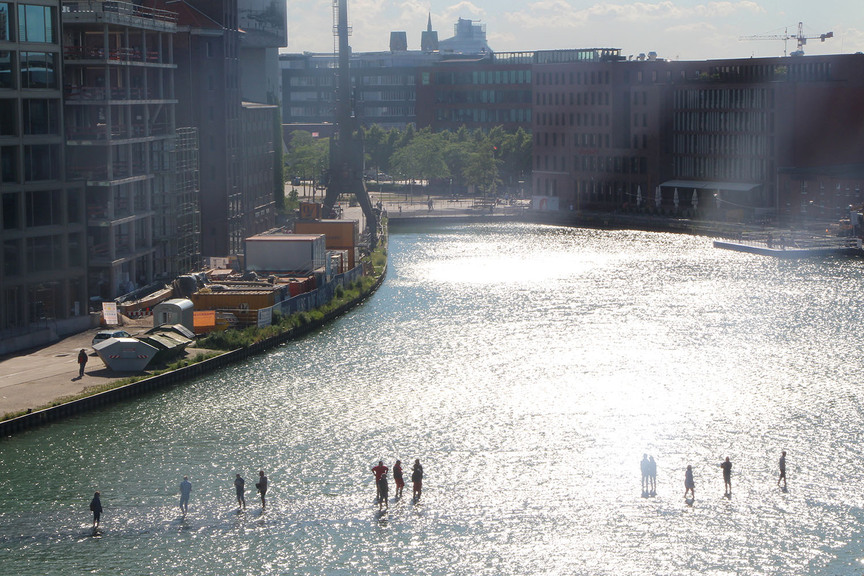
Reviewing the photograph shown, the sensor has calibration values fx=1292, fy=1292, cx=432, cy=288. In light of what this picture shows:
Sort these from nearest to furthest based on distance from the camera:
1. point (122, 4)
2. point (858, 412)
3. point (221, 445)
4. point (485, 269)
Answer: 1. point (221, 445)
2. point (858, 412)
3. point (122, 4)
4. point (485, 269)

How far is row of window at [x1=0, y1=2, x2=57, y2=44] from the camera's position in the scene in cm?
6894

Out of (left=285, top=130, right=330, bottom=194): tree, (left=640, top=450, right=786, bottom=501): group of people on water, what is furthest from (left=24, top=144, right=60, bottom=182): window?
(left=285, top=130, right=330, bottom=194): tree

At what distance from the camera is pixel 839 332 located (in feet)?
250

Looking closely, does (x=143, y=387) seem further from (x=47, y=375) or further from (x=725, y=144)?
(x=725, y=144)

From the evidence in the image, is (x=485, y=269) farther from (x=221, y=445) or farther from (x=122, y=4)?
(x=221, y=445)

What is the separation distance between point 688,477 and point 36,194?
43.1 meters

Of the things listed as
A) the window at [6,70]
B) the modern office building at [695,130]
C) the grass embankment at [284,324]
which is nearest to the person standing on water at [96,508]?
the grass embankment at [284,324]

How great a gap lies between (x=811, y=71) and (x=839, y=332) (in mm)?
82727

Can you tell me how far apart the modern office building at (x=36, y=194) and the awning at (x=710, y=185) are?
296ft

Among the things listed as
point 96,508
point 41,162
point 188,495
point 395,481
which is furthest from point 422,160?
point 96,508

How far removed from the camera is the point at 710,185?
151000mm

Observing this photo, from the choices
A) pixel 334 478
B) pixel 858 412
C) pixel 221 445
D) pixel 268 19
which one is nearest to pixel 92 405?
pixel 221 445

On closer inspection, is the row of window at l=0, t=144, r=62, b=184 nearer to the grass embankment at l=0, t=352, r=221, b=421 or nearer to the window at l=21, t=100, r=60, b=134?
the window at l=21, t=100, r=60, b=134

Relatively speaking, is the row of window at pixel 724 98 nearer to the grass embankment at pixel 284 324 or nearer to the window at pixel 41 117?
the grass embankment at pixel 284 324
